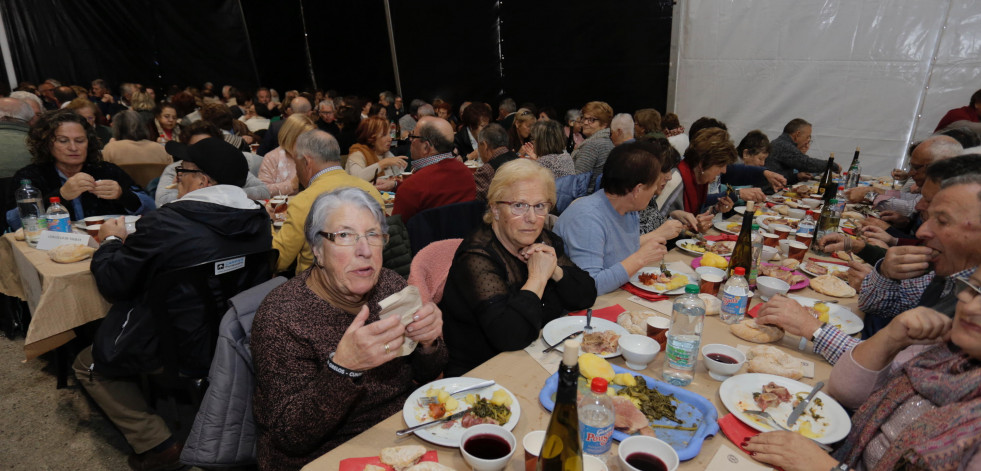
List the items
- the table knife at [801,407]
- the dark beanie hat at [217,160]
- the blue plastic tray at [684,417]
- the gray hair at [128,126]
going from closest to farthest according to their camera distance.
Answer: the blue plastic tray at [684,417] → the table knife at [801,407] → the dark beanie hat at [217,160] → the gray hair at [128,126]

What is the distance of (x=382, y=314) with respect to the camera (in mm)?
1516

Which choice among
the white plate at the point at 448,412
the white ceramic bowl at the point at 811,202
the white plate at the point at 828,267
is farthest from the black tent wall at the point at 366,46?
the white plate at the point at 448,412

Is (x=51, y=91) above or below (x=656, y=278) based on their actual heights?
above

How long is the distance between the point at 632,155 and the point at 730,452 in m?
1.70

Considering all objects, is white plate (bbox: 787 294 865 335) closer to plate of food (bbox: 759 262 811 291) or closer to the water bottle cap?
plate of food (bbox: 759 262 811 291)

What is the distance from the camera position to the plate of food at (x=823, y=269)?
105 inches

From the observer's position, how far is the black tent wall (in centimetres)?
871

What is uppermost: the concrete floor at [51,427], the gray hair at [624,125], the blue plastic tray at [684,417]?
the gray hair at [624,125]

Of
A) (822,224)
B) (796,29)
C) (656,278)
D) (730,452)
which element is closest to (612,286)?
(656,278)

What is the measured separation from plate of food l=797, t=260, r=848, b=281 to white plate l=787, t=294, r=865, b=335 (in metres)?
0.38

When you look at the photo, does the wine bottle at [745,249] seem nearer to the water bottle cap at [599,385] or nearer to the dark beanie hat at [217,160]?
the water bottle cap at [599,385]

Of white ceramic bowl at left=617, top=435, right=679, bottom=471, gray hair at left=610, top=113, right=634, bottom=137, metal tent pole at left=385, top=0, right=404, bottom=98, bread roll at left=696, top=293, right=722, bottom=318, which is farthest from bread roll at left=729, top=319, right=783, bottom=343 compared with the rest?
metal tent pole at left=385, top=0, right=404, bottom=98

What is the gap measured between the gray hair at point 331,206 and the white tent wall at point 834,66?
23.4 feet

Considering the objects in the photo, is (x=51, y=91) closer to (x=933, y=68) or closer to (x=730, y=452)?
(x=730, y=452)
